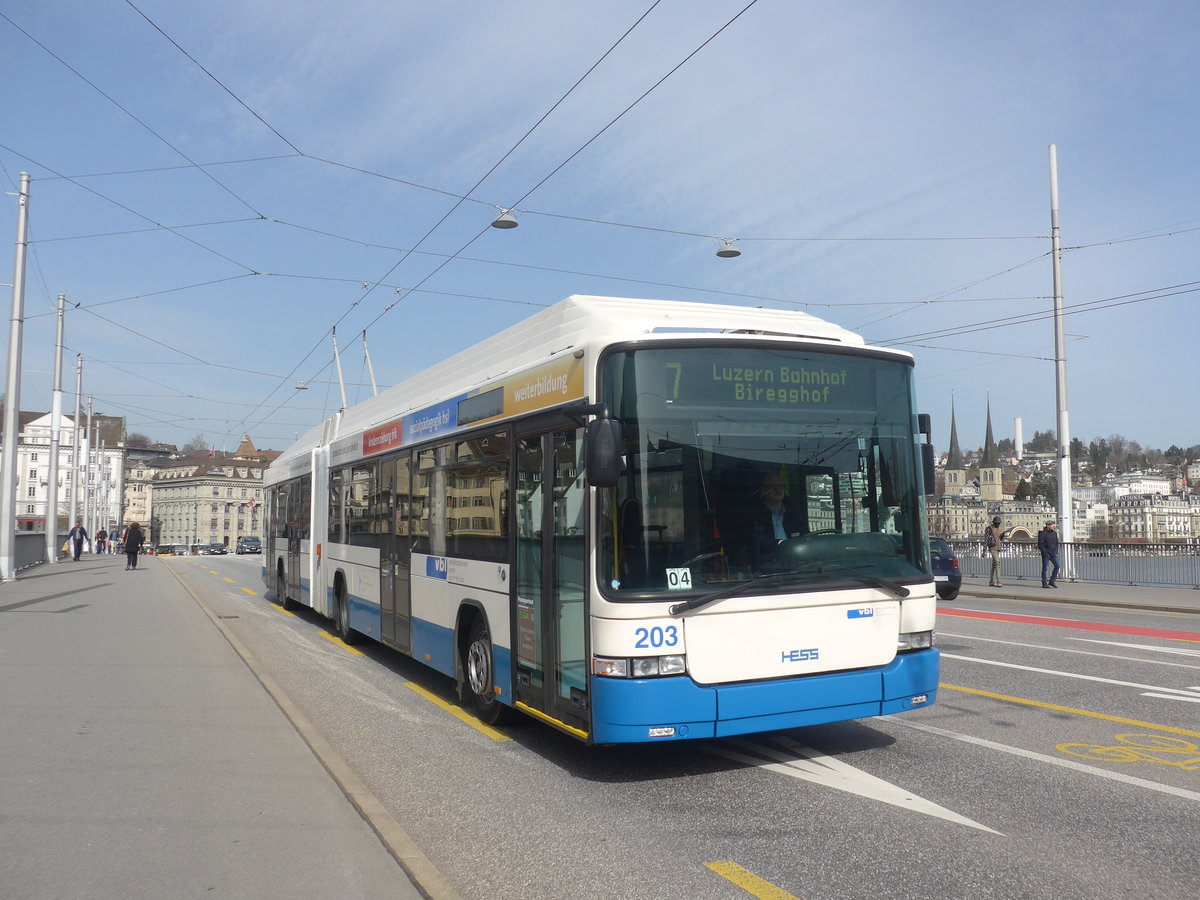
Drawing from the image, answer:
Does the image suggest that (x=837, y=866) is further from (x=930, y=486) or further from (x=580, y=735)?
(x=930, y=486)

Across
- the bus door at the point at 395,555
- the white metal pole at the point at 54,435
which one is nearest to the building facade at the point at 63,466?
the white metal pole at the point at 54,435

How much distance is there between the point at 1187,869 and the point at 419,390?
8319mm

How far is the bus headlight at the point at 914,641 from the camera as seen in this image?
272 inches

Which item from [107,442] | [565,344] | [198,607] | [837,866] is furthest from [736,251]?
[107,442]

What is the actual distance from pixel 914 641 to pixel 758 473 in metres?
1.63

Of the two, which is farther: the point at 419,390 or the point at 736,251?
the point at 736,251

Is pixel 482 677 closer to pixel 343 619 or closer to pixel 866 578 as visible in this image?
pixel 866 578

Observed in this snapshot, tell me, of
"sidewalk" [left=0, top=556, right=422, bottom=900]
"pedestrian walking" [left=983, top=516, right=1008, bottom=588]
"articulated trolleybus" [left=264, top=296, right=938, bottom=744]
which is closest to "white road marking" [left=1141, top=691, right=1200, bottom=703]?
"articulated trolleybus" [left=264, top=296, right=938, bottom=744]

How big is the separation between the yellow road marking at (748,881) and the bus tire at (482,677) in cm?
336

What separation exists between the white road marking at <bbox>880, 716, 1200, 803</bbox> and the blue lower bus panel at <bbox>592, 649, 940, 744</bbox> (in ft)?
2.72

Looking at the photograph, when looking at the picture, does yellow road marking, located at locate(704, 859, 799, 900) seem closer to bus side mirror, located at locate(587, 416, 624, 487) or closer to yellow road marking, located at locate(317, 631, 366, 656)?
bus side mirror, located at locate(587, 416, 624, 487)

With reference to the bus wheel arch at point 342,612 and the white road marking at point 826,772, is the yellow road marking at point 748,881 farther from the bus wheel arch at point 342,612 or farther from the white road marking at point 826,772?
the bus wheel arch at point 342,612

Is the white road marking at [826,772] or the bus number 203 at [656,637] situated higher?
the bus number 203 at [656,637]

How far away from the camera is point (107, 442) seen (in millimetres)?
129125
